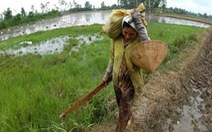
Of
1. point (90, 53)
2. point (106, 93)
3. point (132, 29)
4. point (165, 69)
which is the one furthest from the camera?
point (90, 53)

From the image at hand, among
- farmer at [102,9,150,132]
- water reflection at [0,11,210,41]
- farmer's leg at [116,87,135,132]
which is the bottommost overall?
water reflection at [0,11,210,41]

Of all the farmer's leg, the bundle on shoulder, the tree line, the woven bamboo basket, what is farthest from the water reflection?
the woven bamboo basket

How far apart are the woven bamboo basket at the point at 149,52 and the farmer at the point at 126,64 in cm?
9

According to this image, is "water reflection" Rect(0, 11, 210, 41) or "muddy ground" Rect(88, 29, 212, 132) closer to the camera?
"muddy ground" Rect(88, 29, 212, 132)

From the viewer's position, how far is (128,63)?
2.49 metres

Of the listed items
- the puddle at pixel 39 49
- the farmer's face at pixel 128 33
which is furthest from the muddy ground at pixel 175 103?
the puddle at pixel 39 49

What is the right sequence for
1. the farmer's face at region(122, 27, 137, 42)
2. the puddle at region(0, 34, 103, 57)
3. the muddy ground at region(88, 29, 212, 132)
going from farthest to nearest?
the puddle at region(0, 34, 103, 57), the muddy ground at region(88, 29, 212, 132), the farmer's face at region(122, 27, 137, 42)

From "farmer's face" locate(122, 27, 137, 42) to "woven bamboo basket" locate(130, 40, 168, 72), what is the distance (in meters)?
0.20

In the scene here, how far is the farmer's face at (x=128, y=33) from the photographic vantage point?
2.36 metres

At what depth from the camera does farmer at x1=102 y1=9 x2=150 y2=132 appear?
7.50 ft

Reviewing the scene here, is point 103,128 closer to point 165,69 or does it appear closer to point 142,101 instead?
point 142,101

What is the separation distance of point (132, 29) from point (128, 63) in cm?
33

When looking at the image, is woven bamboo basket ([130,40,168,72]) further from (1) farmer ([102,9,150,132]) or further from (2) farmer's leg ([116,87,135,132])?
(2) farmer's leg ([116,87,135,132])

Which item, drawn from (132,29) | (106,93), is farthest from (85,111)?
(132,29)
